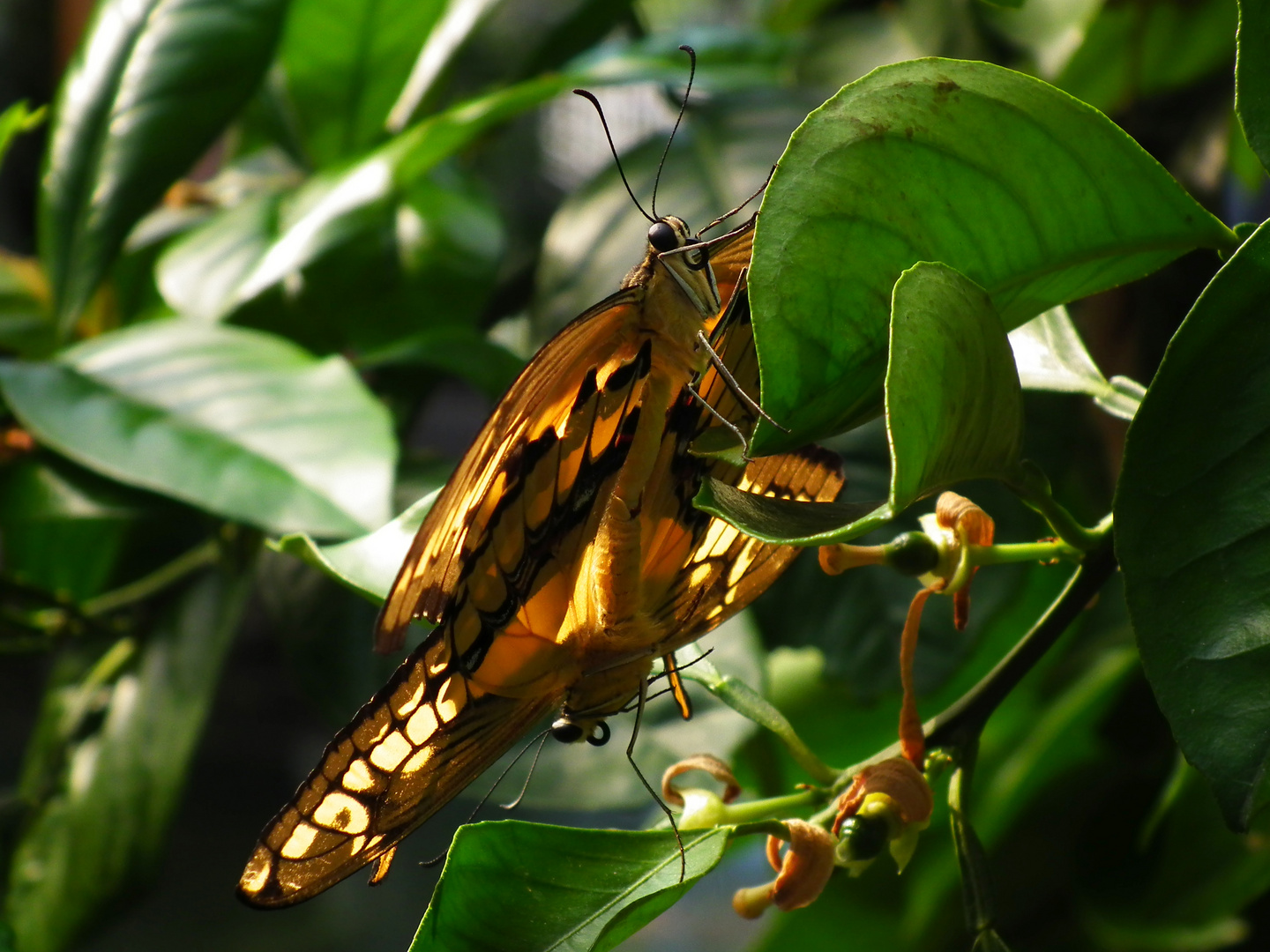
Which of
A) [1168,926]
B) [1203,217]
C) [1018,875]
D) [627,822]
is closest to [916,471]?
[1203,217]

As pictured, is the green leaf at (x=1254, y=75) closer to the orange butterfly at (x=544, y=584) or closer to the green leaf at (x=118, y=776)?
the orange butterfly at (x=544, y=584)

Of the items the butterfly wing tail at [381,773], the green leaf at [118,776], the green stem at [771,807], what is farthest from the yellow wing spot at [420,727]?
the green leaf at [118,776]

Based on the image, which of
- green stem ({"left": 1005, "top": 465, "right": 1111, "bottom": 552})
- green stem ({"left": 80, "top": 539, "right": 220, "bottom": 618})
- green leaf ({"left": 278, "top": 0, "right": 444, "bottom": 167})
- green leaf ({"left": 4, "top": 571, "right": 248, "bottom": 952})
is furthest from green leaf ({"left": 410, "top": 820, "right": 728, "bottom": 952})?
green leaf ({"left": 278, "top": 0, "right": 444, "bottom": 167})

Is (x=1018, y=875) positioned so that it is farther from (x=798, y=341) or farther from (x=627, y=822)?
(x=627, y=822)

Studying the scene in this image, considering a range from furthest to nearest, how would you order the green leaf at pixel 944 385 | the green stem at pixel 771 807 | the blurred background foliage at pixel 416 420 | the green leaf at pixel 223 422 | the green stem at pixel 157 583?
the green stem at pixel 157 583
the blurred background foliage at pixel 416 420
the green leaf at pixel 223 422
the green stem at pixel 771 807
the green leaf at pixel 944 385

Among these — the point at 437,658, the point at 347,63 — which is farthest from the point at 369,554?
the point at 347,63

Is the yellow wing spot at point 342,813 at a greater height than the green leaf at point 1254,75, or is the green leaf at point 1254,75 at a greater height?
the green leaf at point 1254,75

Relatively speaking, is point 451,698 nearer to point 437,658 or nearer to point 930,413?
point 437,658

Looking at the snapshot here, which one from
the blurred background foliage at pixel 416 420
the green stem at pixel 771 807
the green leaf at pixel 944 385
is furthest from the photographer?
the blurred background foliage at pixel 416 420
